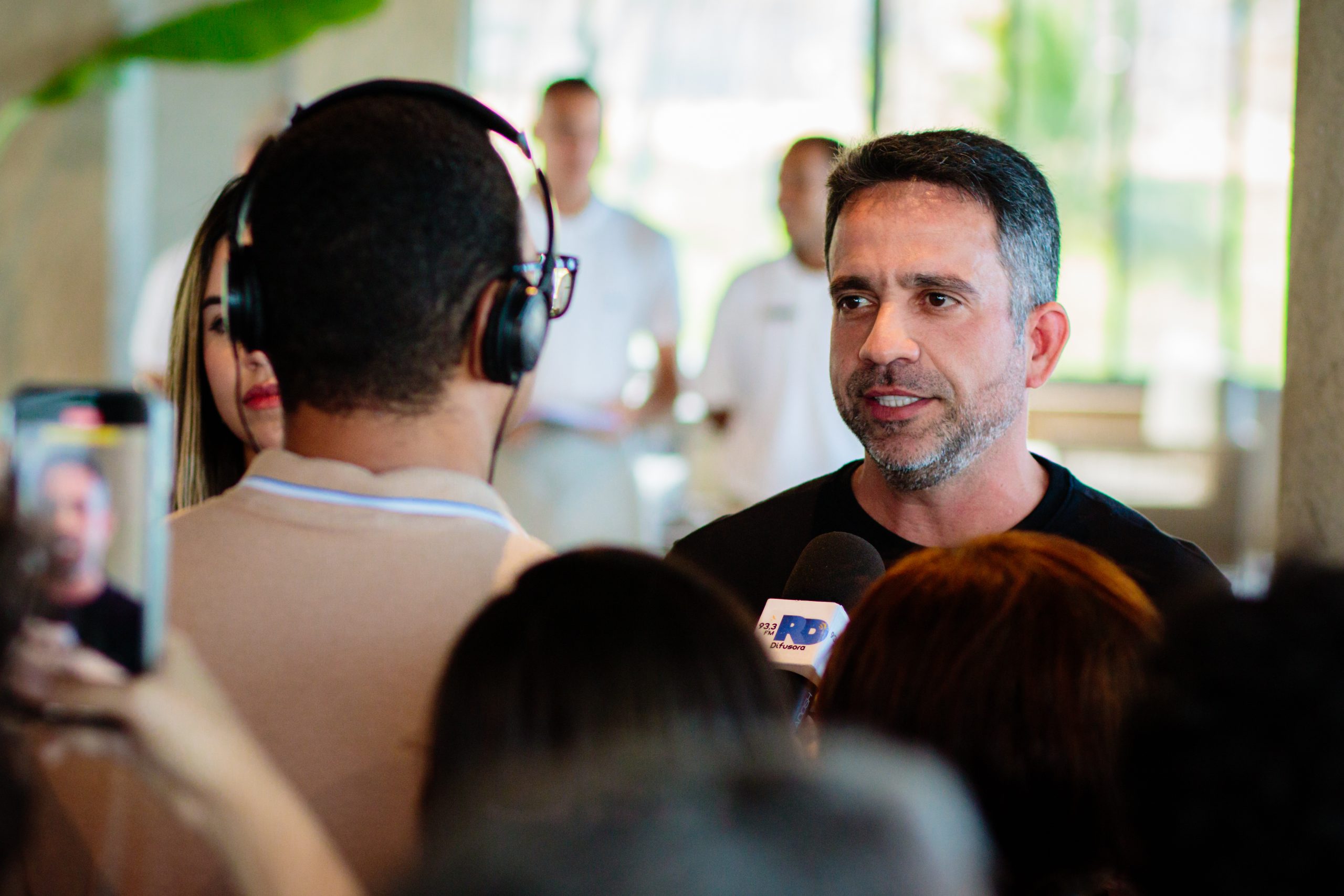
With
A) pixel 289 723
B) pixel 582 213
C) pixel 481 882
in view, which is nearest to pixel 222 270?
pixel 289 723

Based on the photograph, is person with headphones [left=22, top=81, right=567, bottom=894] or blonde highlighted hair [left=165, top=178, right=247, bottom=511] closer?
person with headphones [left=22, top=81, right=567, bottom=894]

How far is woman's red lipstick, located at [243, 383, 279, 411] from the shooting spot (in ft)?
5.68

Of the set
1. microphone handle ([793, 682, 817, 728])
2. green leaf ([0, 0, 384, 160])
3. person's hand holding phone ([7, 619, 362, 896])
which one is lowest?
microphone handle ([793, 682, 817, 728])

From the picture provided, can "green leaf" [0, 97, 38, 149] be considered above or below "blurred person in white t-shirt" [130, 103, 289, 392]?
above

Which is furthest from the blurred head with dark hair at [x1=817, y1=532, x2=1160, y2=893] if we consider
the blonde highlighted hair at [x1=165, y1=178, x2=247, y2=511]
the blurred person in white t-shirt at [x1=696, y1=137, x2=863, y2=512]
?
the blurred person in white t-shirt at [x1=696, y1=137, x2=863, y2=512]

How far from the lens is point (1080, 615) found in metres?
0.90

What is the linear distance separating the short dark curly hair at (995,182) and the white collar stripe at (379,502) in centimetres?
85

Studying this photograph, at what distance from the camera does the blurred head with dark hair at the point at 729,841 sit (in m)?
0.49

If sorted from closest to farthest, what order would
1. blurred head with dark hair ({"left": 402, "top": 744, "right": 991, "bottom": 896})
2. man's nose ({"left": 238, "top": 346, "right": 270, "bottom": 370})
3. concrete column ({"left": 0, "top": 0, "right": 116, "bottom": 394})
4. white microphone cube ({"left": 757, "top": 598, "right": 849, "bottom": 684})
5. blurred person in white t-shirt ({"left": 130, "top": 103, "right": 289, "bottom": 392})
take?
1. blurred head with dark hair ({"left": 402, "top": 744, "right": 991, "bottom": 896})
2. white microphone cube ({"left": 757, "top": 598, "right": 849, "bottom": 684})
3. man's nose ({"left": 238, "top": 346, "right": 270, "bottom": 370})
4. blurred person in white t-shirt ({"left": 130, "top": 103, "right": 289, "bottom": 392})
5. concrete column ({"left": 0, "top": 0, "right": 116, "bottom": 394})

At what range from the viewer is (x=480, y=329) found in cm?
104

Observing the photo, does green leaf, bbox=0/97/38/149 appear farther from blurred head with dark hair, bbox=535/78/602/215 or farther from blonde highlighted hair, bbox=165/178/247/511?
blonde highlighted hair, bbox=165/178/247/511

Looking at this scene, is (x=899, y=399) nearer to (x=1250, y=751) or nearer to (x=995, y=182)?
(x=995, y=182)

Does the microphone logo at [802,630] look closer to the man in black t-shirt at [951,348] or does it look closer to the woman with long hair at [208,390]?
the man in black t-shirt at [951,348]

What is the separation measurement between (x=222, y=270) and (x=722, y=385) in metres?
2.67
